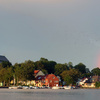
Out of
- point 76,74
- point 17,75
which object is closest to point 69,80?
point 76,74

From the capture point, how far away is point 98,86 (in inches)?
7116

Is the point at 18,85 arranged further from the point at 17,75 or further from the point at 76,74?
the point at 76,74

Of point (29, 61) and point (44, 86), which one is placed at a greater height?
point (29, 61)

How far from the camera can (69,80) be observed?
598 ft

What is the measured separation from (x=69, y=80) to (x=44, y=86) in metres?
22.9

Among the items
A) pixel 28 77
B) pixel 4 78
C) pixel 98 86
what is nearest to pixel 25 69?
pixel 28 77

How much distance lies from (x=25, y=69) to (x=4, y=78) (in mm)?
17103

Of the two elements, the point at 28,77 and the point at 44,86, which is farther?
the point at 44,86

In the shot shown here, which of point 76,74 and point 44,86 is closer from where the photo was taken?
point 76,74

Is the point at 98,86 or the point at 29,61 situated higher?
the point at 29,61

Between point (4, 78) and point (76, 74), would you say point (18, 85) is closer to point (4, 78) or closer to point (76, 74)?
point (4, 78)

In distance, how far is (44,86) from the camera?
7815 inches

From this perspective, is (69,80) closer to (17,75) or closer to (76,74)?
(76,74)

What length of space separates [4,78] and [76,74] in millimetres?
44336
